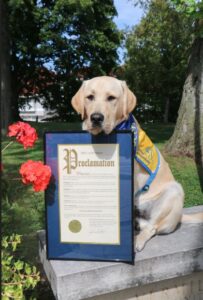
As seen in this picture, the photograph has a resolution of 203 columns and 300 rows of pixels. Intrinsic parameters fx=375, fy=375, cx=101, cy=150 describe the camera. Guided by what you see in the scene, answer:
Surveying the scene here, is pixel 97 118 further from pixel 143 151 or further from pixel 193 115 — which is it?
pixel 193 115

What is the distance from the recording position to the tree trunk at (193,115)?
27.9 ft

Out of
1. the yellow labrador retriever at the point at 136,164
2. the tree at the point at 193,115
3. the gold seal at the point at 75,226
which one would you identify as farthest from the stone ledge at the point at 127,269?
the tree at the point at 193,115

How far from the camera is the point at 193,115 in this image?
340 inches

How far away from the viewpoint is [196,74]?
8.52 metres

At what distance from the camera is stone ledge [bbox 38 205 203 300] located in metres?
2.66

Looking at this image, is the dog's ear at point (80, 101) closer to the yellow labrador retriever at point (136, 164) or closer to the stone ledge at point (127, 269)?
the yellow labrador retriever at point (136, 164)

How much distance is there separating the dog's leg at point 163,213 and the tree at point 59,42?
16.7 m

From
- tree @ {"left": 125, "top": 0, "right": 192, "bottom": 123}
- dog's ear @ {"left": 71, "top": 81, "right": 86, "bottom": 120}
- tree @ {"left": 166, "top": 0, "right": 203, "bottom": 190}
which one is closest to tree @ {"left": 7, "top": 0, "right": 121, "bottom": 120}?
tree @ {"left": 125, "top": 0, "right": 192, "bottom": 123}

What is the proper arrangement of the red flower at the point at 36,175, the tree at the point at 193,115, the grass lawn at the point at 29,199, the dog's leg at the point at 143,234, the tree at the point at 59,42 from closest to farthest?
the red flower at the point at 36,175
the dog's leg at the point at 143,234
the grass lawn at the point at 29,199
the tree at the point at 193,115
the tree at the point at 59,42

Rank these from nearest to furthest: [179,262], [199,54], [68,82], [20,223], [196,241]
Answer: [179,262]
[196,241]
[20,223]
[199,54]
[68,82]

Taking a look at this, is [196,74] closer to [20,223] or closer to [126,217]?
[20,223]

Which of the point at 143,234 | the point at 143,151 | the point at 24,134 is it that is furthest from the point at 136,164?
the point at 24,134

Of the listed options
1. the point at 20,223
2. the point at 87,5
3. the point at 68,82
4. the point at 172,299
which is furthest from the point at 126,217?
the point at 68,82

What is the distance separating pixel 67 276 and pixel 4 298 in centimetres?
44
